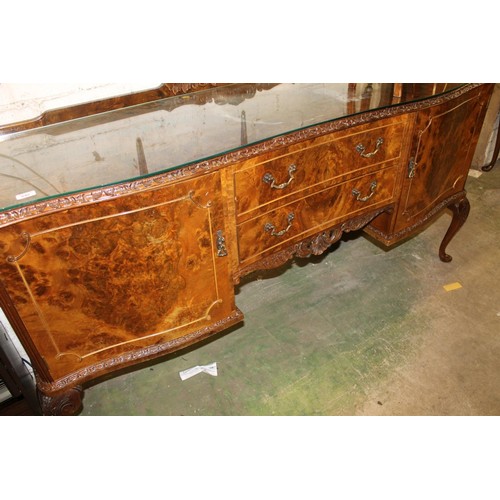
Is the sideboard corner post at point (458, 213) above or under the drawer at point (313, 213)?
under

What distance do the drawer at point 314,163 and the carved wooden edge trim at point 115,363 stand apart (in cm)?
48

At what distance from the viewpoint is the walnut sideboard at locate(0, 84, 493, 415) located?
1.18 metres

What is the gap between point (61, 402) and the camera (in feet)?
4.74

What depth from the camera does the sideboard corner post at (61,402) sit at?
144cm

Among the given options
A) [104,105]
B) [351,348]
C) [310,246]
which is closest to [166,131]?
[104,105]

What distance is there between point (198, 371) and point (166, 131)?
1.12 m

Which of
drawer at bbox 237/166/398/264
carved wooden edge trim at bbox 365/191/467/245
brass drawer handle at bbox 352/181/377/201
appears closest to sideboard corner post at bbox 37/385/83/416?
drawer at bbox 237/166/398/264

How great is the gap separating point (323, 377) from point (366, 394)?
0.67 feet

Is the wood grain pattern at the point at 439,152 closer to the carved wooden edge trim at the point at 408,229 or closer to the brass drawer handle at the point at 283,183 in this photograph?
the carved wooden edge trim at the point at 408,229

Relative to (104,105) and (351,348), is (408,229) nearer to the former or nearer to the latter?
(351,348)

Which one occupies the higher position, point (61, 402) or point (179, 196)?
point (179, 196)

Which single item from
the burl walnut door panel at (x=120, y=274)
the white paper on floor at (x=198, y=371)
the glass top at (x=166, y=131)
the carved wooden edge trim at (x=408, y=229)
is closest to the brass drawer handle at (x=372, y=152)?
the glass top at (x=166, y=131)

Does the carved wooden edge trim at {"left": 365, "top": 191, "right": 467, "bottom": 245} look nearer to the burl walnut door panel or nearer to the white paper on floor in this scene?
the burl walnut door panel

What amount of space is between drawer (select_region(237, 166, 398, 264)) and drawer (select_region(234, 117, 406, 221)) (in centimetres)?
6
